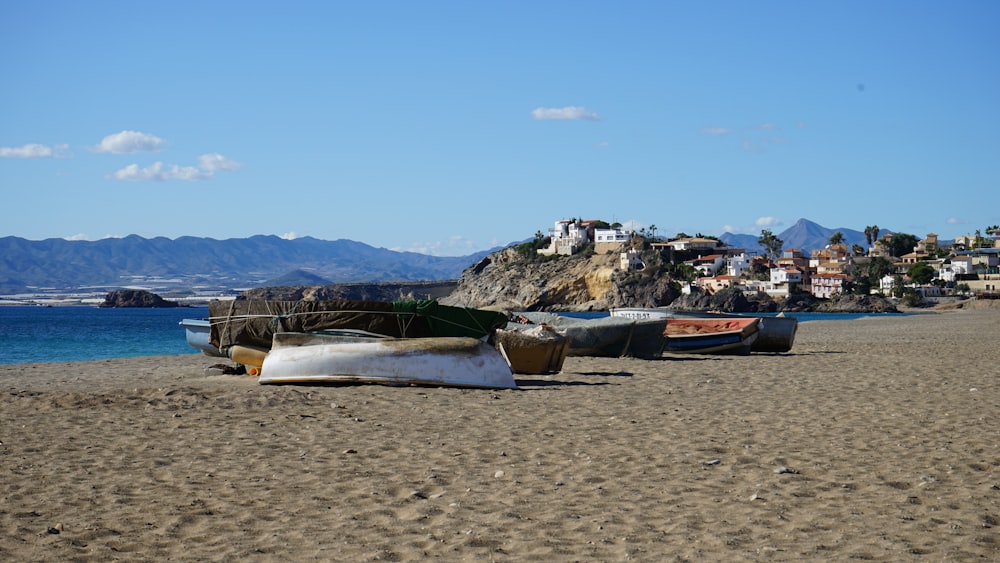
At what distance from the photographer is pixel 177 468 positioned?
8.03 m

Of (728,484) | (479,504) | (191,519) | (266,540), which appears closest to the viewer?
(266,540)

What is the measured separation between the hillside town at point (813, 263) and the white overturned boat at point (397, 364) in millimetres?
115469

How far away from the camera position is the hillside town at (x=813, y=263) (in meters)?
131

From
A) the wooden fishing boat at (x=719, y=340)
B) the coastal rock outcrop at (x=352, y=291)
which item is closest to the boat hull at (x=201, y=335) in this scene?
the wooden fishing boat at (x=719, y=340)

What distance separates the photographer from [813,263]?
164125 millimetres

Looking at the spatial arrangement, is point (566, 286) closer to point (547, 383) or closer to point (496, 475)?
point (547, 383)

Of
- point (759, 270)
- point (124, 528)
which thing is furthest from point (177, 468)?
point (759, 270)

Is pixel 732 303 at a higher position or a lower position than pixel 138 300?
lower

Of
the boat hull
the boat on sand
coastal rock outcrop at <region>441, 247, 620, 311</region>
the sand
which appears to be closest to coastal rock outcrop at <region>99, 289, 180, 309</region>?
coastal rock outcrop at <region>441, 247, 620, 311</region>

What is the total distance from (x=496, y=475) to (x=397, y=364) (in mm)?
6647

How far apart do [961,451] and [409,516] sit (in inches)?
211

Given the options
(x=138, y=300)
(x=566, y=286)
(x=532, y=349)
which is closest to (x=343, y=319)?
(x=532, y=349)

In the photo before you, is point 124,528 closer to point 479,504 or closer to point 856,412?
point 479,504

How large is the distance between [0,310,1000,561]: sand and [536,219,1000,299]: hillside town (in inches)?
4612
